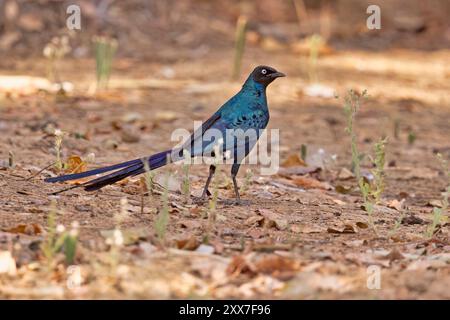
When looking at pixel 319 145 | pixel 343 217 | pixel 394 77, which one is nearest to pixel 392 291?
pixel 343 217

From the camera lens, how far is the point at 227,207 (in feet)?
15.1

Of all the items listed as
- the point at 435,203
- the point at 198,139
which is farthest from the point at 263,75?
the point at 435,203

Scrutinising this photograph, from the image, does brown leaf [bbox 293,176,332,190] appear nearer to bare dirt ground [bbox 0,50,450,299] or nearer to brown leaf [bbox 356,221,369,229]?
bare dirt ground [bbox 0,50,450,299]

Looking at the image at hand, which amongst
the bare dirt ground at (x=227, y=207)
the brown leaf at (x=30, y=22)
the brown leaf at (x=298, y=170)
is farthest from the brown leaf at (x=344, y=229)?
the brown leaf at (x=30, y=22)

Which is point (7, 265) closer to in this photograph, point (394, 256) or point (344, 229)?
point (394, 256)

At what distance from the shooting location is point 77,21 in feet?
33.0

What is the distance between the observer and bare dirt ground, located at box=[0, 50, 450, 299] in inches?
Result: 132

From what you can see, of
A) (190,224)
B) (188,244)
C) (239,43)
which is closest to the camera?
(188,244)

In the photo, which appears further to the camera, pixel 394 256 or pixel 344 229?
pixel 344 229

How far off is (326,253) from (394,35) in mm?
9315

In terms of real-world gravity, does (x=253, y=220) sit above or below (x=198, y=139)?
below
